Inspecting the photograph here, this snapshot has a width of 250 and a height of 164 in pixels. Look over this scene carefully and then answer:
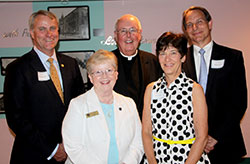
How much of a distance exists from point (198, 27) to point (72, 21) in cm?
234

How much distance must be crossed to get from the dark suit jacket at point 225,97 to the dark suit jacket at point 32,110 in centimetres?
→ 158

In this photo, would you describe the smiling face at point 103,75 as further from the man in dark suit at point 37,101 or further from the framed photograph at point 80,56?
the framed photograph at point 80,56

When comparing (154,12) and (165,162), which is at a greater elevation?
(154,12)

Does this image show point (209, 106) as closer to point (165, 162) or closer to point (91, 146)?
point (165, 162)

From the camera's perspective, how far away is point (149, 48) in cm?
436

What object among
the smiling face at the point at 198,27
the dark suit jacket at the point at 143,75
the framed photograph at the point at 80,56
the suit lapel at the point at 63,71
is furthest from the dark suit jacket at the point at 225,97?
the framed photograph at the point at 80,56

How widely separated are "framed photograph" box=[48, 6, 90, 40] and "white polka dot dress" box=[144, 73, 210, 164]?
2.53m

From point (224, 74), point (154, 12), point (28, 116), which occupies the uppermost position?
point (154, 12)

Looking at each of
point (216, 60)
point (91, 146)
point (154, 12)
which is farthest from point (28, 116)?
point (154, 12)

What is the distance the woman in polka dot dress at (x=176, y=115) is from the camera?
1.96 meters

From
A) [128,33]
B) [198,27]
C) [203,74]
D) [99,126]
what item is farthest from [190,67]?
[99,126]

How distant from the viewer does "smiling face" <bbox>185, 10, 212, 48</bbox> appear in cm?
269

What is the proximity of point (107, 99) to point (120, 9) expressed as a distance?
254 centimetres

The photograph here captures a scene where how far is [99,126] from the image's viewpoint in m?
2.07
